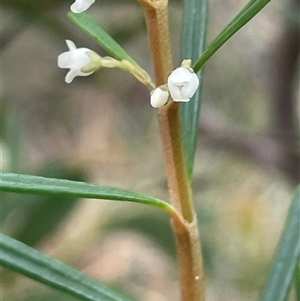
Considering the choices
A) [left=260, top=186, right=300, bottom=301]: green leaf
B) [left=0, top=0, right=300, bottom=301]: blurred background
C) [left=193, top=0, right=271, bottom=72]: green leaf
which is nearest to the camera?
[left=193, top=0, right=271, bottom=72]: green leaf

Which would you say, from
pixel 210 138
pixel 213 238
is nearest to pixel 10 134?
pixel 210 138

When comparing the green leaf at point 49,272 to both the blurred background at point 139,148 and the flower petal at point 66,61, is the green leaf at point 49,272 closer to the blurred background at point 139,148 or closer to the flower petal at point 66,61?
the flower petal at point 66,61

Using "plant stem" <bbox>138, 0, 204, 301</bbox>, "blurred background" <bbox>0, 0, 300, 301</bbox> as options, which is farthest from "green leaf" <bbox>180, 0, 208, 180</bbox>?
"blurred background" <bbox>0, 0, 300, 301</bbox>

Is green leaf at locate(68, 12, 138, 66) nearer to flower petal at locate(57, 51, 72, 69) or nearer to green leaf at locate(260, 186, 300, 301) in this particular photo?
flower petal at locate(57, 51, 72, 69)

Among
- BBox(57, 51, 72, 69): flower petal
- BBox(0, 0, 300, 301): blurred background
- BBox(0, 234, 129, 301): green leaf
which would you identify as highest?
BBox(0, 0, 300, 301): blurred background

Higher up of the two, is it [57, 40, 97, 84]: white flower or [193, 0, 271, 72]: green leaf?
[57, 40, 97, 84]: white flower

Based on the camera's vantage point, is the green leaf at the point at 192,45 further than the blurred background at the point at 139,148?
No

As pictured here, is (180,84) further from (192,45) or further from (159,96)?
(192,45)

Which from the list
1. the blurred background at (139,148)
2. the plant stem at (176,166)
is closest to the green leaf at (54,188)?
the plant stem at (176,166)
